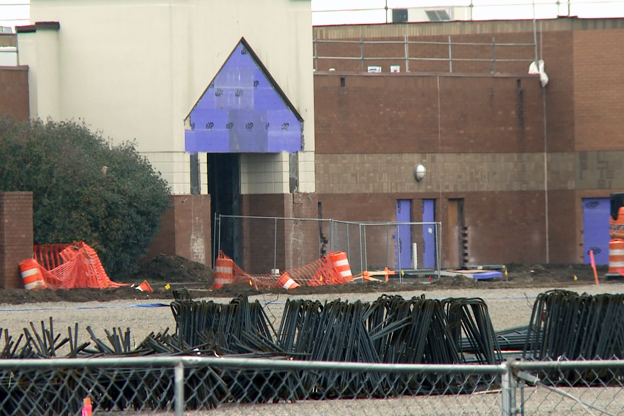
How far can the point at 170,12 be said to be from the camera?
30266mm

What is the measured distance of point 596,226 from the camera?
119ft

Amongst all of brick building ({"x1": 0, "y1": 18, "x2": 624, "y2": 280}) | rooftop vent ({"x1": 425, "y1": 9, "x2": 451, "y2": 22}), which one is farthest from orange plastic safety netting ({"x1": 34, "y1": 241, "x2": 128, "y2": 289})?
rooftop vent ({"x1": 425, "y1": 9, "x2": 451, "y2": 22})

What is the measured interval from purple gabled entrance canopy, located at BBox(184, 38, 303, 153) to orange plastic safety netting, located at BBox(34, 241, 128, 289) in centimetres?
661

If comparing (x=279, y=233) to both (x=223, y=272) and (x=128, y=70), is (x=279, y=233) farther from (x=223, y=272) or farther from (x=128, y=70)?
(x=128, y=70)

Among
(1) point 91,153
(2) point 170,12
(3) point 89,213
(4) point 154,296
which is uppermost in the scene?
(2) point 170,12

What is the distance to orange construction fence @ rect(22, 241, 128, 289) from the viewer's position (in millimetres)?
24156

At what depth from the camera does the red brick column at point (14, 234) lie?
2342 cm

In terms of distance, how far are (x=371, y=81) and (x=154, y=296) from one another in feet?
49.8

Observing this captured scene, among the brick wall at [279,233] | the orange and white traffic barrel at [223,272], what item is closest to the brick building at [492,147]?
the brick wall at [279,233]

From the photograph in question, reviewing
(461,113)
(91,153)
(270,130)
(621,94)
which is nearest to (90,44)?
(91,153)

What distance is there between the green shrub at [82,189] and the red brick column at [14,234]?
1.79m

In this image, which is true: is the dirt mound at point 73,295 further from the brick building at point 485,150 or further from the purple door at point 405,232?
the purple door at point 405,232

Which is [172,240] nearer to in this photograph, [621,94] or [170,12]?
[170,12]

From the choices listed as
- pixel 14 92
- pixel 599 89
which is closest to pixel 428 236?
pixel 599 89
